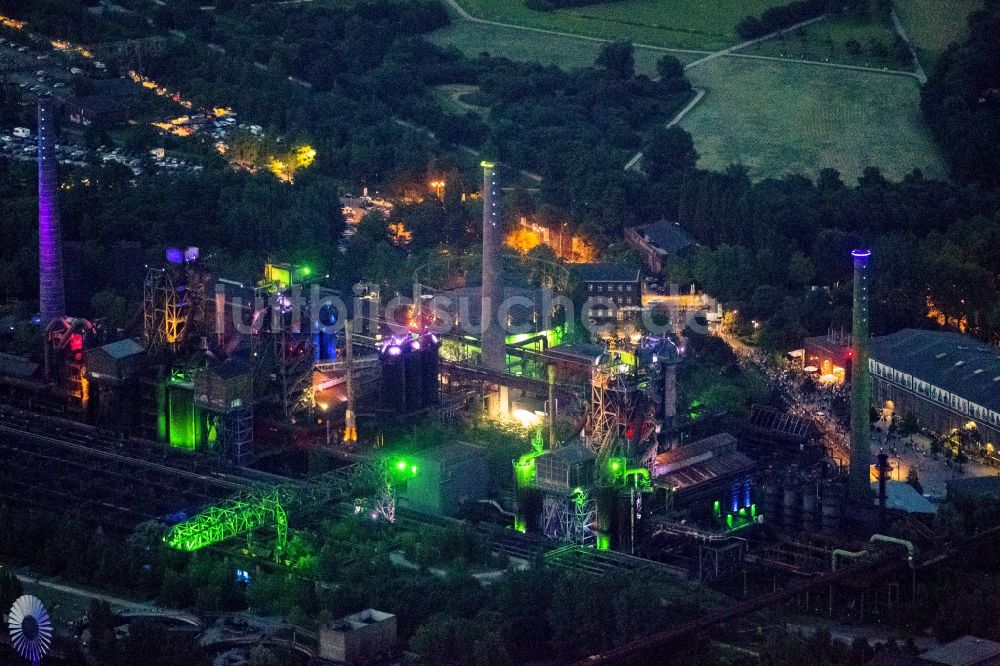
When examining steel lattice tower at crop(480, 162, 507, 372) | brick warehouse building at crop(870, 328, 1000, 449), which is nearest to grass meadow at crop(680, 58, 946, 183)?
steel lattice tower at crop(480, 162, 507, 372)

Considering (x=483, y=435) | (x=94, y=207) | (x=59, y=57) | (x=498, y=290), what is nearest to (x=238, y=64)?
(x=59, y=57)

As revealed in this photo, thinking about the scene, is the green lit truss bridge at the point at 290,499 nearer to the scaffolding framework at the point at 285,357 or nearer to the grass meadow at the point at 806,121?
the scaffolding framework at the point at 285,357

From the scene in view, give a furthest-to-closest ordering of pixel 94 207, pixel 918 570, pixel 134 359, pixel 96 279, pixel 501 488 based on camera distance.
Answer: pixel 94 207
pixel 96 279
pixel 134 359
pixel 501 488
pixel 918 570

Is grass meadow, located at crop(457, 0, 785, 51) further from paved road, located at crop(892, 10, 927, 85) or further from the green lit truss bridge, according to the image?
the green lit truss bridge

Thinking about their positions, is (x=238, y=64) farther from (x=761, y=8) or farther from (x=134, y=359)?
(x=134, y=359)

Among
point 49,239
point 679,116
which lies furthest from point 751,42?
point 49,239

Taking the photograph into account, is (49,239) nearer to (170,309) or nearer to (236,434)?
(170,309)

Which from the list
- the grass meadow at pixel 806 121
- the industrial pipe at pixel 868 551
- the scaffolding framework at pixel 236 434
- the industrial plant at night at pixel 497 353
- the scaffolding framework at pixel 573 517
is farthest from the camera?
the grass meadow at pixel 806 121

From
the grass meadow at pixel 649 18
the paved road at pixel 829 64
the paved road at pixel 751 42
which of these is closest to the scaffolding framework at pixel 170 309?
the paved road at pixel 751 42
